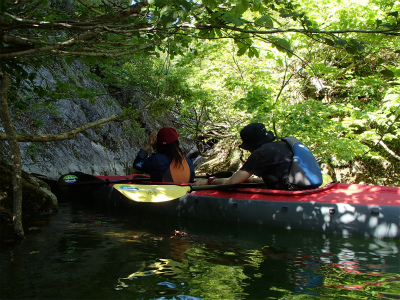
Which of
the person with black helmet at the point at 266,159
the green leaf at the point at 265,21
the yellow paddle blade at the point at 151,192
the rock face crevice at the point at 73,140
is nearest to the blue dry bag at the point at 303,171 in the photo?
the person with black helmet at the point at 266,159

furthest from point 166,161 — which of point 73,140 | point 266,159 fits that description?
point 73,140

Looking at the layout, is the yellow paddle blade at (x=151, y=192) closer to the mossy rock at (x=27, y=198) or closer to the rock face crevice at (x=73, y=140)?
the mossy rock at (x=27, y=198)

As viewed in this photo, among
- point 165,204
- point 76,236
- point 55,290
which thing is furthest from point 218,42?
point 55,290

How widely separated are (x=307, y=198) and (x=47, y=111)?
589cm

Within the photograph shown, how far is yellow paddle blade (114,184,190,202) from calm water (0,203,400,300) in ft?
1.34

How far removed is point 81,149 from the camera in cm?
852

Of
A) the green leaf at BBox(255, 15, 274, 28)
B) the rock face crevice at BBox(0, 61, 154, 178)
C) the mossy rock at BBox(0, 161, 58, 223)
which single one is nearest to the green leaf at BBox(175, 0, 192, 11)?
the green leaf at BBox(255, 15, 274, 28)

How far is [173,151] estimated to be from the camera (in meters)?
5.32

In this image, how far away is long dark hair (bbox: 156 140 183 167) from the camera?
5.32m

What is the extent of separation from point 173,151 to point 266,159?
1.52 metres

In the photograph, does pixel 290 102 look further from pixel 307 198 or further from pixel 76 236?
pixel 76 236

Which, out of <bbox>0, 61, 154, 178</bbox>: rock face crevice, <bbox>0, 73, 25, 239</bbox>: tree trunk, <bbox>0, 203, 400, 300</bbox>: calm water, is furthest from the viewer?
<bbox>0, 61, 154, 178</bbox>: rock face crevice

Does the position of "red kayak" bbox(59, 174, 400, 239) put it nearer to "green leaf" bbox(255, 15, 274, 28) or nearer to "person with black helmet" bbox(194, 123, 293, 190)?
"person with black helmet" bbox(194, 123, 293, 190)

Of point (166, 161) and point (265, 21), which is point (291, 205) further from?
point (265, 21)
